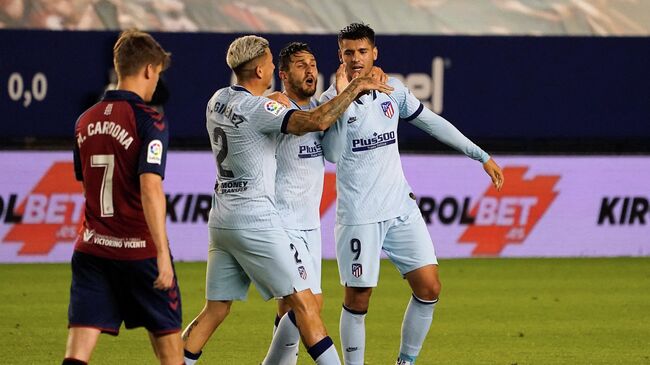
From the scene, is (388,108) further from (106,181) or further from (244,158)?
(106,181)

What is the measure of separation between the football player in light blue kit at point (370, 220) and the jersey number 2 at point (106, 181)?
217 cm

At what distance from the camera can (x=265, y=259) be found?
6.45m

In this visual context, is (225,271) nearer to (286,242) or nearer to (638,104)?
(286,242)

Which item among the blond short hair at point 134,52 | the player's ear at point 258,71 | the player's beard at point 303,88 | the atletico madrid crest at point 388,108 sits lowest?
the atletico madrid crest at point 388,108

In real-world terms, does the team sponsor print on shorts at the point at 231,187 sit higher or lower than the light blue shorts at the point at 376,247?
higher

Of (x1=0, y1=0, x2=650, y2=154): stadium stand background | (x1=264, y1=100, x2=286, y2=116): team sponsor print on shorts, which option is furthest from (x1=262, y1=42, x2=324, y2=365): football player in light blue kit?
(x1=0, y1=0, x2=650, y2=154): stadium stand background

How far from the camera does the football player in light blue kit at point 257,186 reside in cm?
637

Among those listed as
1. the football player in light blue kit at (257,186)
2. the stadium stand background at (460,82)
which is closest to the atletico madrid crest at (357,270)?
the football player in light blue kit at (257,186)

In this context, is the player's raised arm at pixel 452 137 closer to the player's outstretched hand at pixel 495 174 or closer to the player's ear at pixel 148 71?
the player's outstretched hand at pixel 495 174

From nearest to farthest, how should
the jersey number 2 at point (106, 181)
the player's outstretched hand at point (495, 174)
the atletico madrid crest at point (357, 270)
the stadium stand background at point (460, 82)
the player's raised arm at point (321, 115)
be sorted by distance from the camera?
1. the jersey number 2 at point (106, 181)
2. the player's raised arm at point (321, 115)
3. the atletico madrid crest at point (357, 270)
4. the player's outstretched hand at point (495, 174)
5. the stadium stand background at point (460, 82)

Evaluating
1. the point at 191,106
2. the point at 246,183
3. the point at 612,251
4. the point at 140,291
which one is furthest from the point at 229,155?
the point at 612,251

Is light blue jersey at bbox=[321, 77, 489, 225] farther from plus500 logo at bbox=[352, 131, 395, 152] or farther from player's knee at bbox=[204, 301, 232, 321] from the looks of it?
player's knee at bbox=[204, 301, 232, 321]

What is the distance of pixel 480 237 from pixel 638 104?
2337mm

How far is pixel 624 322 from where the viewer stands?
32.7 ft
